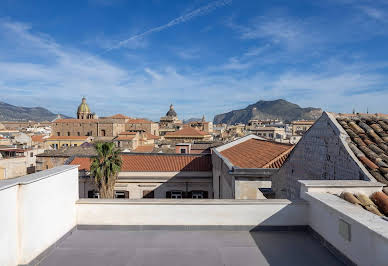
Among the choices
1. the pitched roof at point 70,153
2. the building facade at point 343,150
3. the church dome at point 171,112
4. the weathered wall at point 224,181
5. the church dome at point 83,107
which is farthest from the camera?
the church dome at point 171,112

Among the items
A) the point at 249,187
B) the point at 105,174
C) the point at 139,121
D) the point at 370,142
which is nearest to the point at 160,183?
the point at 105,174

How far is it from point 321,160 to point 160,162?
13.4m

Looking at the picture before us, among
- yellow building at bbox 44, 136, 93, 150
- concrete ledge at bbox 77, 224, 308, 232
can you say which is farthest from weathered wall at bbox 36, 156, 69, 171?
yellow building at bbox 44, 136, 93, 150

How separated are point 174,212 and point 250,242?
3.88 ft

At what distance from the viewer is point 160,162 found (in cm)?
1823

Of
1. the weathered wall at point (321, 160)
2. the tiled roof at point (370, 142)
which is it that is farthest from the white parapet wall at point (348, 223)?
the weathered wall at point (321, 160)

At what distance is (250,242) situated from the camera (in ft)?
11.8

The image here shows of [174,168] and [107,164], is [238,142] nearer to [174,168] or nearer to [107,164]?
[174,168]

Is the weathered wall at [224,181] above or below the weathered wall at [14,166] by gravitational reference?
above

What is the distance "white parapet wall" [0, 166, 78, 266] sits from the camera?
108 inches

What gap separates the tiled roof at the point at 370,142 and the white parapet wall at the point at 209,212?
1.63m

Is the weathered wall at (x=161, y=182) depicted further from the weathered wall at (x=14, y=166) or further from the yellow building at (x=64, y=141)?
the yellow building at (x=64, y=141)

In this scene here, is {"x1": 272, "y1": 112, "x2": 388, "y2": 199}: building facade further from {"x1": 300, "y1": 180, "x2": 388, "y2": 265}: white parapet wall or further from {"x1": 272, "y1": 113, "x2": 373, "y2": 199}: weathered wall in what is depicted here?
{"x1": 300, "y1": 180, "x2": 388, "y2": 265}: white parapet wall

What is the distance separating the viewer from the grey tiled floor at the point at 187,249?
3111mm
